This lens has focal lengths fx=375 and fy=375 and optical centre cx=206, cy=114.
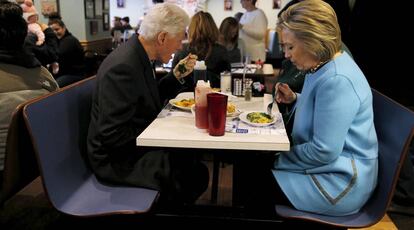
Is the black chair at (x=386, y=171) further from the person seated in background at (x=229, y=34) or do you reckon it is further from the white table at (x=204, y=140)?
the person seated in background at (x=229, y=34)

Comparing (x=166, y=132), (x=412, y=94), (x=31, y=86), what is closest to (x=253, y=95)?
(x=166, y=132)

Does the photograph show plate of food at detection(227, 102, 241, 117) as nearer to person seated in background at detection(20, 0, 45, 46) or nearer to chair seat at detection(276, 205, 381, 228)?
chair seat at detection(276, 205, 381, 228)

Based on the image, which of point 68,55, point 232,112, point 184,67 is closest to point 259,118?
point 232,112

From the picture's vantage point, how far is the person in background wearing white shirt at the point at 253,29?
15.0 ft

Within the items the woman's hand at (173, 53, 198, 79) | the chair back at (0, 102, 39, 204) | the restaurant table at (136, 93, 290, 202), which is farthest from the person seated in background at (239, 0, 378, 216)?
the chair back at (0, 102, 39, 204)

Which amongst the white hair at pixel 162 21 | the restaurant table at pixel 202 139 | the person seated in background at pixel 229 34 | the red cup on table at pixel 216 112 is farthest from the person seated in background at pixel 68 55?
the red cup on table at pixel 216 112

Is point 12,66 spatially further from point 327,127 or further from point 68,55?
point 68,55

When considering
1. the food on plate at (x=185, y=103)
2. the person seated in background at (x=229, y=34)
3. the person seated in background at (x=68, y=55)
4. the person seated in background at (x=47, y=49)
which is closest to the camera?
the food on plate at (x=185, y=103)

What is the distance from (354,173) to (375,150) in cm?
13

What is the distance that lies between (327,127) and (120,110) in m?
0.75

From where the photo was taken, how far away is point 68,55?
4051mm

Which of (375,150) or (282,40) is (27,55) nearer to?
(282,40)

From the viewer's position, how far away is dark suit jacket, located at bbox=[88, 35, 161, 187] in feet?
4.62

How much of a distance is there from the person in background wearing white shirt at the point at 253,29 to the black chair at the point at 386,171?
10.8 feet
